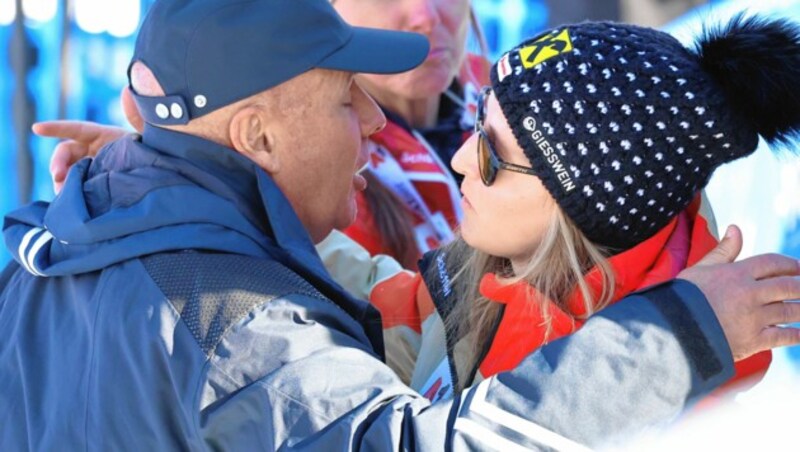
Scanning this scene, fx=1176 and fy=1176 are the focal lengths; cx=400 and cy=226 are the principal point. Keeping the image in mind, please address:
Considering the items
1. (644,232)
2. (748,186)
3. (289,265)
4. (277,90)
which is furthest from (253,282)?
(748,186)

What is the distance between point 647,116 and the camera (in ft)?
6.08

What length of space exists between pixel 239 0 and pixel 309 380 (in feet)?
2.26

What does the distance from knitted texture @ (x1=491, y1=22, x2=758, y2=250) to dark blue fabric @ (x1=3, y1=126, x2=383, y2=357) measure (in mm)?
400

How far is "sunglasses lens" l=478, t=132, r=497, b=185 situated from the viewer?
1959 millimetres

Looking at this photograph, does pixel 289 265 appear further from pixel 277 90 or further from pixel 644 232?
pixel 644 232

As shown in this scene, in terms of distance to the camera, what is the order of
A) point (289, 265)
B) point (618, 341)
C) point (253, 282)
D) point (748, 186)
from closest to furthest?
1. point (618, 341)
2. point (253, 282)
3. point (289, 265)
4. point (748, 186)

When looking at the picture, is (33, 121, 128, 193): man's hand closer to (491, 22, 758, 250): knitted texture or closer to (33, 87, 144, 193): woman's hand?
(33, 87, 144, 193): woman's hand

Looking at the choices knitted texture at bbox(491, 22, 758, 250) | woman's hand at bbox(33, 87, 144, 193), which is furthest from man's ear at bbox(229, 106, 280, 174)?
woman's hand at bbox(33, 87, 144, 193)

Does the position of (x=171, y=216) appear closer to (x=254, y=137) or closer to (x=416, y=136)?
(x=254, y=137)

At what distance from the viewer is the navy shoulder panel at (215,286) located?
1.71 metres

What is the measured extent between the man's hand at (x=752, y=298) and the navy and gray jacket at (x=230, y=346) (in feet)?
0.12

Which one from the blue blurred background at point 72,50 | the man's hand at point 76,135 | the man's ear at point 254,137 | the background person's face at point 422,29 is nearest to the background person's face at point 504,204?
the man's ear at point 254,137

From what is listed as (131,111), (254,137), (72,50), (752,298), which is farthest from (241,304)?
(72,50)

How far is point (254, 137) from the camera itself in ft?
6.61
